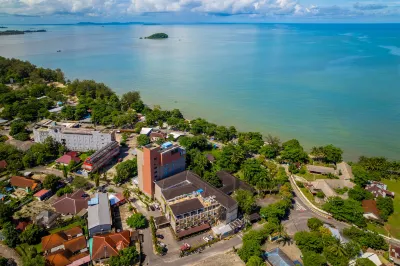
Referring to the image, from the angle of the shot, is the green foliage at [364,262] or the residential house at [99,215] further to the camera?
the residential house at [99,215]

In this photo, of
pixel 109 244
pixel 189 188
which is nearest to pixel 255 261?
pixel 189 188

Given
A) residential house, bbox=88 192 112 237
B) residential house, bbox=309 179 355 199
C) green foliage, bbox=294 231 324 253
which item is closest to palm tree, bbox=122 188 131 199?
residential house, bbox=88 192 112 237

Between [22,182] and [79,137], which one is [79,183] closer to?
[22,182]

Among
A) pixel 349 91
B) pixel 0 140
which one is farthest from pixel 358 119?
pixel 0 140

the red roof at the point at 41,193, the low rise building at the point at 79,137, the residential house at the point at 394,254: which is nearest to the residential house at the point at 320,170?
the residential house at the point at 394,254

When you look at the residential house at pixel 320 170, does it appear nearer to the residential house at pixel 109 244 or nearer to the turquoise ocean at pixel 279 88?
the turquoise ocean at pixel 279 88

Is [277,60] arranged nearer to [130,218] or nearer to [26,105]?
[26,105]
